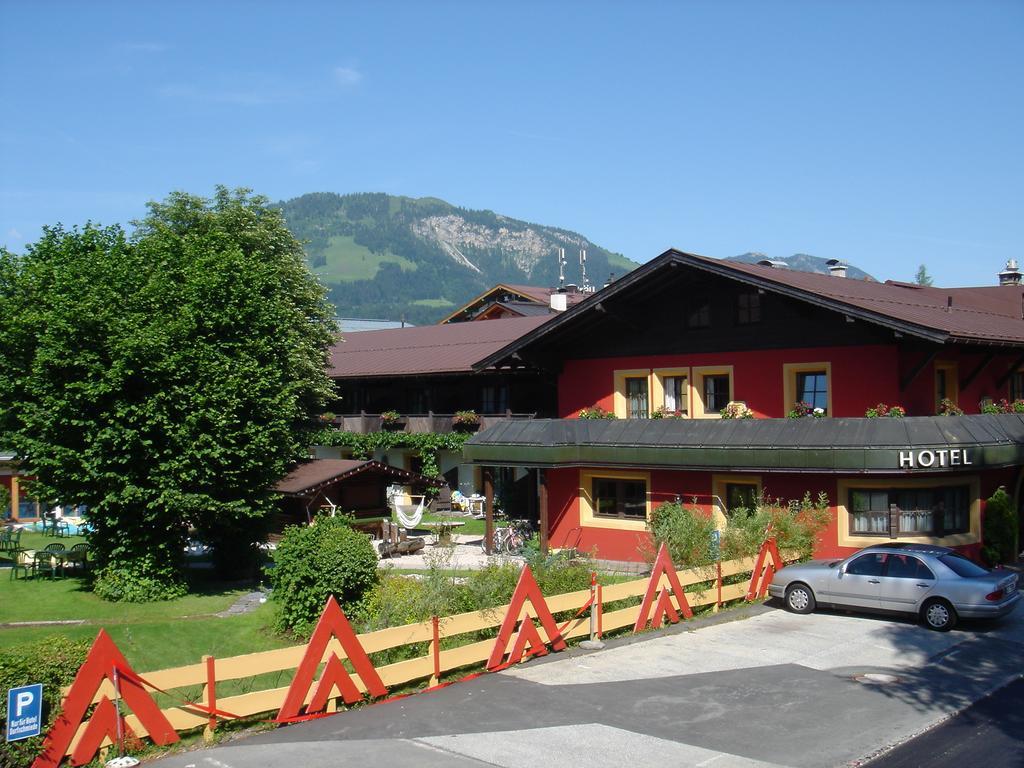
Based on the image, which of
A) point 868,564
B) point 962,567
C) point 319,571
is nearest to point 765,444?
point 868,564

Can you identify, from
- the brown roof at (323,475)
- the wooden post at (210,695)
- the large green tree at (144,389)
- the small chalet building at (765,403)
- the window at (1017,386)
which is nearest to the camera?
the wooden post at (210,695)

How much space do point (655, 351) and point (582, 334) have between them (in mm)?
2564

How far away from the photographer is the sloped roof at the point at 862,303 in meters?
21.6

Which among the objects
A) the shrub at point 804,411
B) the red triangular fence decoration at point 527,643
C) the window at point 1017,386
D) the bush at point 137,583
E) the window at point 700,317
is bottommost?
the bush at point 137,583

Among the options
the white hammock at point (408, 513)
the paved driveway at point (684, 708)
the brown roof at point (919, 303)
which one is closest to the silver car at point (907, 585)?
the paved driveway at point (684, 708)

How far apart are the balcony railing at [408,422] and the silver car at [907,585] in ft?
64.3

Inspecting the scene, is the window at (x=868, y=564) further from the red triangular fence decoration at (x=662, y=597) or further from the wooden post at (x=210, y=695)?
the wooden post at (x=210, y=695)

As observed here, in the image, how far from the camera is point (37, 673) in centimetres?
1007

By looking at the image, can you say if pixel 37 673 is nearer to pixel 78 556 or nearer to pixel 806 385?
pixel 806 385

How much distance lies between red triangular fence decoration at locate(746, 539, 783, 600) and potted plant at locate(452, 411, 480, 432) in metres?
19.8

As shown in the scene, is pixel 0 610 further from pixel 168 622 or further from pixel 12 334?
pixel 12 334

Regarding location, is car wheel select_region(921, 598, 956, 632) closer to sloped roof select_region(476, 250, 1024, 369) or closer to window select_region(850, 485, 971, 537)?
window select_region(850, 485, 971, 537)

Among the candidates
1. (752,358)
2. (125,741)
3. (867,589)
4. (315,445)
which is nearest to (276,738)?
(125,741)

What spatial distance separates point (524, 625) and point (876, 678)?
199 inches
